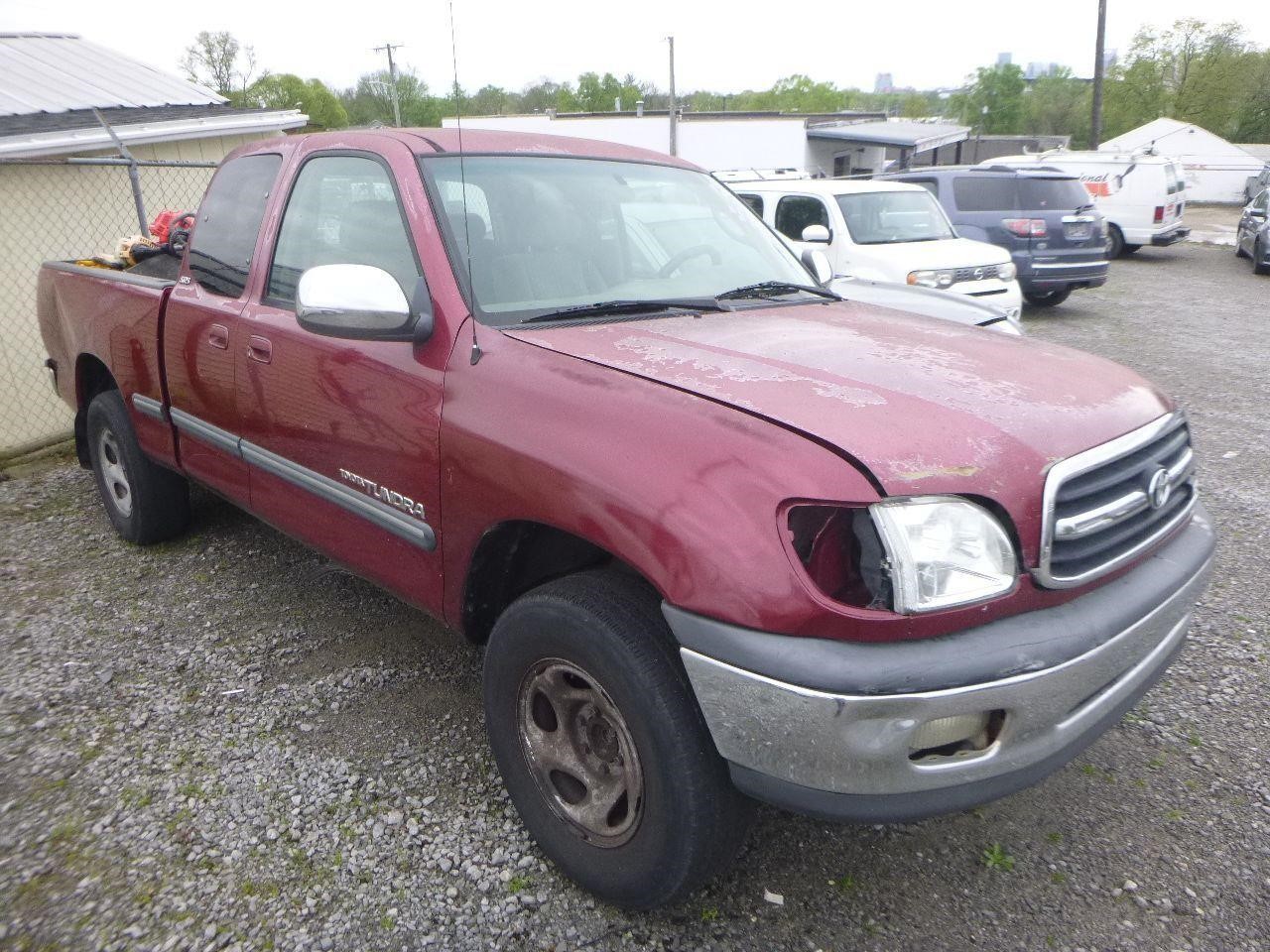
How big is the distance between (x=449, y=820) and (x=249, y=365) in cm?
172

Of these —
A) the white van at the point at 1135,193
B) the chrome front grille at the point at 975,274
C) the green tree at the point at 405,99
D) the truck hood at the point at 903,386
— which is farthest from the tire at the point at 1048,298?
the truck hood at the point at 903,386

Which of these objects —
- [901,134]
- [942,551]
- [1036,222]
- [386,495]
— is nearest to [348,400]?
[386,495]

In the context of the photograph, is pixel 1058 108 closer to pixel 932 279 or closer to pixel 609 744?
pixel 932 279

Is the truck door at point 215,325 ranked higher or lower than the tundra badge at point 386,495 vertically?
higher

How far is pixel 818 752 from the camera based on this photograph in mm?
1842

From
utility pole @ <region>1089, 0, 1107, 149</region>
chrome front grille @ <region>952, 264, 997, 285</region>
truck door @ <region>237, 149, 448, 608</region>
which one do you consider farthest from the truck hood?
utility pole @ <region>1089, 0, 1107, 149</region>

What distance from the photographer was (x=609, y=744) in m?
2.30

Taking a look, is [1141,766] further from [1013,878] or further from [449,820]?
[449,820]

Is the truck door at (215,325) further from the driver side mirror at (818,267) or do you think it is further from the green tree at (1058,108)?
the green tree at (1058,108)

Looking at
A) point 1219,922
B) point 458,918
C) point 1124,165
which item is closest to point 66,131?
point 458,918

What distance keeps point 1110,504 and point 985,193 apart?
38.4 feet

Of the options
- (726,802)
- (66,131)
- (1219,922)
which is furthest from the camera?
(66,131)

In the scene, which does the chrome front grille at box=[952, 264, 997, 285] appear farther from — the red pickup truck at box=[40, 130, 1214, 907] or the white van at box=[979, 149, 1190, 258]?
the white van at box=[979, 149, 1190, 258]

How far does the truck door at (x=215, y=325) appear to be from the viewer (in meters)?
3.49
